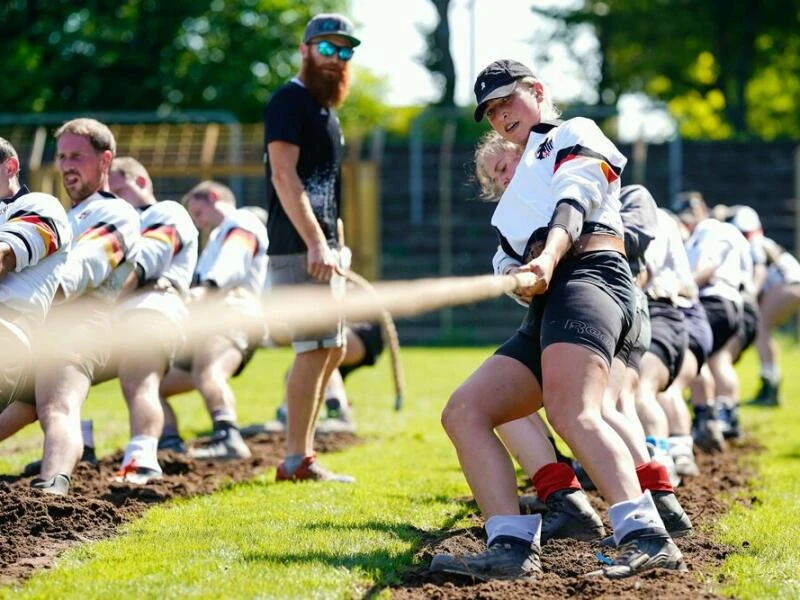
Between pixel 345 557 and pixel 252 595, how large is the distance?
0.78 meters

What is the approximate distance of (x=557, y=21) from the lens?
40031 millimetres

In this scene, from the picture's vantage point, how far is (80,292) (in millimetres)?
6664

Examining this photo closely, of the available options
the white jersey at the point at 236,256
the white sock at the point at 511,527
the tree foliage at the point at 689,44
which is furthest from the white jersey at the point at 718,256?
the tree foliage at the point at 689,44

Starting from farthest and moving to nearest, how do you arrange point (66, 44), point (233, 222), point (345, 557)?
1. point (66, 44)
2. point (233, 222)
3. point (345, 557)

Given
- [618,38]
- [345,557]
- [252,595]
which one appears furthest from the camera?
[618,38]

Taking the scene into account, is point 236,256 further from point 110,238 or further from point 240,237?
point 110,238

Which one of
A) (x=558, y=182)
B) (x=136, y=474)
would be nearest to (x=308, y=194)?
(x=136, y=474)

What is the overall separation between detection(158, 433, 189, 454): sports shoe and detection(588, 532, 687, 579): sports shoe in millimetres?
4634

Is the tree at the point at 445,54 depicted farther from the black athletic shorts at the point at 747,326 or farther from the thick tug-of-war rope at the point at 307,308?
the thick tug-of-war rope at the point at 307,308

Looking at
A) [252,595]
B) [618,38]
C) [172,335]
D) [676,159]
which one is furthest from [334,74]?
[618,38]

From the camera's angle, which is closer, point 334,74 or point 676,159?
point 334,74

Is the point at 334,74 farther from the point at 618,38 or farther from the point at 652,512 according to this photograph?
the point at 618,38

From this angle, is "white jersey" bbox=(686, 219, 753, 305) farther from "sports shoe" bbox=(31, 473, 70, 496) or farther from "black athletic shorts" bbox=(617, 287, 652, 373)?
"sports shoe" bbox=(31, 473, 70, 496)

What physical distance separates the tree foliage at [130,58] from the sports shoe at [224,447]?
2272 cm
